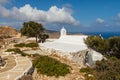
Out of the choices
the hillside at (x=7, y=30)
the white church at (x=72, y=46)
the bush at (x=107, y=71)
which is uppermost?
the hillside at (x=7, y=30)

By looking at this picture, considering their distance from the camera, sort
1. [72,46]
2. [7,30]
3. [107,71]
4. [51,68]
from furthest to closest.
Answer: [7,30] → [72,46] → [51,68] → [107,71]

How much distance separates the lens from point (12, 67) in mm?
21422

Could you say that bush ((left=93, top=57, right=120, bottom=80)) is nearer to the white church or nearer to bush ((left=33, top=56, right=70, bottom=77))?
bush ((left=33, top=56, right=70, bottom=77))

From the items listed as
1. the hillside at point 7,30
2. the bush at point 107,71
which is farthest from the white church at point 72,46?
the hillside at point 7,30

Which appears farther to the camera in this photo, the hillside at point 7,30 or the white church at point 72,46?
the hillside at point 7,30

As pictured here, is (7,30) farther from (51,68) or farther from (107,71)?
(107,71)

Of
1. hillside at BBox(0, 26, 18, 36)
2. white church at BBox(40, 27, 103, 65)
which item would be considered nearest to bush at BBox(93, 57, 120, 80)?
white church at BBox(40, 27, 103, 65)

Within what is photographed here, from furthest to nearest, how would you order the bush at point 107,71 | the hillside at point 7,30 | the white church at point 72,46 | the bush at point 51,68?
the hillside at point 7,30 → the white church at point 72,46 → the bush at point 51,68 → the bush at point 107,71

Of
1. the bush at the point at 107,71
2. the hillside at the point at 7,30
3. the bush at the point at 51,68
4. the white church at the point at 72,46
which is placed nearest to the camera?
the bush at the point at 107,71

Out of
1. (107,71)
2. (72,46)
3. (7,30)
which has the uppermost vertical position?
(7,30)

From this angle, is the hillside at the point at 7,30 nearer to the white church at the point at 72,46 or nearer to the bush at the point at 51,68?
the white church at the point at 72,46

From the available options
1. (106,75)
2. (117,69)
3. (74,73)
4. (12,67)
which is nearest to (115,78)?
(106,75)

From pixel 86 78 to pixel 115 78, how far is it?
9.55 feet

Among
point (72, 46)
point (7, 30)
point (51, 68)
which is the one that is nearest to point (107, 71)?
point (51, 68)
